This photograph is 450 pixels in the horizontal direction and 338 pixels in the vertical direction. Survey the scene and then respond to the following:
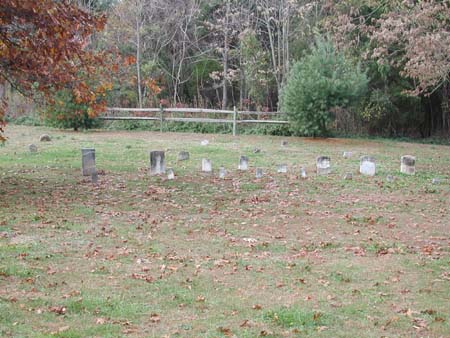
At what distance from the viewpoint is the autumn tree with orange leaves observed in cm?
1016

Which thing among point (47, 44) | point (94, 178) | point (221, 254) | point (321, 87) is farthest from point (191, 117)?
point (221, 254)

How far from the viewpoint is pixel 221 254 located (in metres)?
7.88

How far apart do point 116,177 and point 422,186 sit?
6.68 meters

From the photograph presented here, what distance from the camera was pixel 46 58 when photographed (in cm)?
1046

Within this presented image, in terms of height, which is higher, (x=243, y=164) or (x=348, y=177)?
(x=243, y=164)

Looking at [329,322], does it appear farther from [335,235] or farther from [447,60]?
[447,60]

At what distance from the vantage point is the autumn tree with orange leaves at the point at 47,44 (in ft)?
33.3

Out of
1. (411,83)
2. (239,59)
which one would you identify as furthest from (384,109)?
(239,59)

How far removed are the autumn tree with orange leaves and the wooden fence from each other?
17.0m

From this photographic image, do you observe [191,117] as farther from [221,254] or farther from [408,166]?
[221,254]

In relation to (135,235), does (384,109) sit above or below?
above

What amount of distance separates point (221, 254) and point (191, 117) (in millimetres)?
22963

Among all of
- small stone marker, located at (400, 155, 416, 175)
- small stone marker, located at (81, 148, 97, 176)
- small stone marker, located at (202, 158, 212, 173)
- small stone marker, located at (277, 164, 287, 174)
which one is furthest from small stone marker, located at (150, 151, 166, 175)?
small stone marker, located at (400, 155, 416, 175)

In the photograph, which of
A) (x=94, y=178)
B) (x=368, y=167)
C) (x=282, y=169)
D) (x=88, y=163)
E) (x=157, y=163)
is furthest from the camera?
(x=282, y=169)
